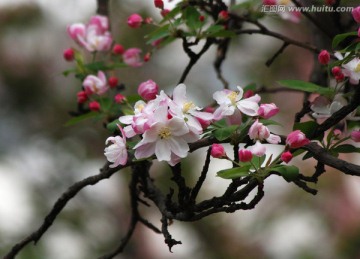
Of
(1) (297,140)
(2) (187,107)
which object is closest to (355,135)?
(1) (297,140)

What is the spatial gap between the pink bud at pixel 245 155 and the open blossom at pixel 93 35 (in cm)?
70

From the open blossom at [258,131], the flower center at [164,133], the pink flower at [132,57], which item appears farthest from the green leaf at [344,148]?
the pink flower at [132,57]

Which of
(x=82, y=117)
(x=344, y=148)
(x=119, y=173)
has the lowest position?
(x=119, y=173)

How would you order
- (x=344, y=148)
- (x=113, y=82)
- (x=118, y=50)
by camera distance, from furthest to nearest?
(x=118, y=50)
(x=113, y=82)
(x=344, y=148)

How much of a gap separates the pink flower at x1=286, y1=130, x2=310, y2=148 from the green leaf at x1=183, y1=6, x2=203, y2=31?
42 cm

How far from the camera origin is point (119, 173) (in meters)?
3.79

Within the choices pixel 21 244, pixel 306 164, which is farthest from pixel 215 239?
pixel 21 244

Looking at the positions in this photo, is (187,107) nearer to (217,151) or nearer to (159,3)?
(217,151)

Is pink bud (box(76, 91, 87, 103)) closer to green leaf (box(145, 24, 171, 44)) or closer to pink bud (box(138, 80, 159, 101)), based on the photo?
green leaf (box(145, 24, 171, 44))

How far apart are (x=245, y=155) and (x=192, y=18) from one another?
464 millimetres

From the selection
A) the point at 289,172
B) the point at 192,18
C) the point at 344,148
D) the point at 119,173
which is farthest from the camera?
the point at 119,173

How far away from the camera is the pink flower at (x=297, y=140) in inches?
35.6

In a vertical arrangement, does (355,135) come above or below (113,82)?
above

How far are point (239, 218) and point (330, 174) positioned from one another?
1.82 feet
